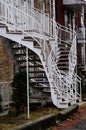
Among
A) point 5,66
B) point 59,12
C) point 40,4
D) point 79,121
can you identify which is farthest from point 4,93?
point 59,12

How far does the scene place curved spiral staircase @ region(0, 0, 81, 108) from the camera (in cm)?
1955

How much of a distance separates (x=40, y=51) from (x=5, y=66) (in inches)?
135

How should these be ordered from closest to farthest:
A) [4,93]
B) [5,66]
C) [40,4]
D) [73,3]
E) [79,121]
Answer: [79,121] < [4,93] < [5,66] < [40,4] < [73,3]

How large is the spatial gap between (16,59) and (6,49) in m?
0.75

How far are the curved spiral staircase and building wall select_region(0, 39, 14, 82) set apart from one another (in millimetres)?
615

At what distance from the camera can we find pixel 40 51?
2088 centimetres

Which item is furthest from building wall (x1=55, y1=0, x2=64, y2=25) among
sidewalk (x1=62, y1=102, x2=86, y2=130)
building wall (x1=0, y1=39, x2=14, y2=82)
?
sidewalk (x1=62, y1=102, x2=86, y2=130)

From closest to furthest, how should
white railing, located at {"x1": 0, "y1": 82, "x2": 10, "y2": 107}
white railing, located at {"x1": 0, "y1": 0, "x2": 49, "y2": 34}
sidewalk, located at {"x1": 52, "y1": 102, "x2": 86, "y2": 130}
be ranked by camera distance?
sidewalk, located at {"x1": 52, "y1": 102, "x2": 86, "y2": 130} < white railing, located at {"x1": 0, "y1": 0, "x2": 49, "y2": 34} < white railing, located at {"x1": 0, "y1": 82, "x2": 10, "y2": 107}

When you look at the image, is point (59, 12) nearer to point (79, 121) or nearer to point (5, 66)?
point (5, 66)

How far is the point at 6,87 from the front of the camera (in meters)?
21.4

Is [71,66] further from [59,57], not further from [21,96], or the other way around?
[21,96]

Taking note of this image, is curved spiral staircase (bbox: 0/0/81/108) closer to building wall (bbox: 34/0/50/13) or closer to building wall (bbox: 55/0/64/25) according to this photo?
building wall (bbox: 34/0/50/13)

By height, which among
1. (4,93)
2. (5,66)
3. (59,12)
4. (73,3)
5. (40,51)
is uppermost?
(73,3)

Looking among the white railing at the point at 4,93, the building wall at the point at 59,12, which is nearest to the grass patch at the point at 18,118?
the white railing at the point at 4,93
